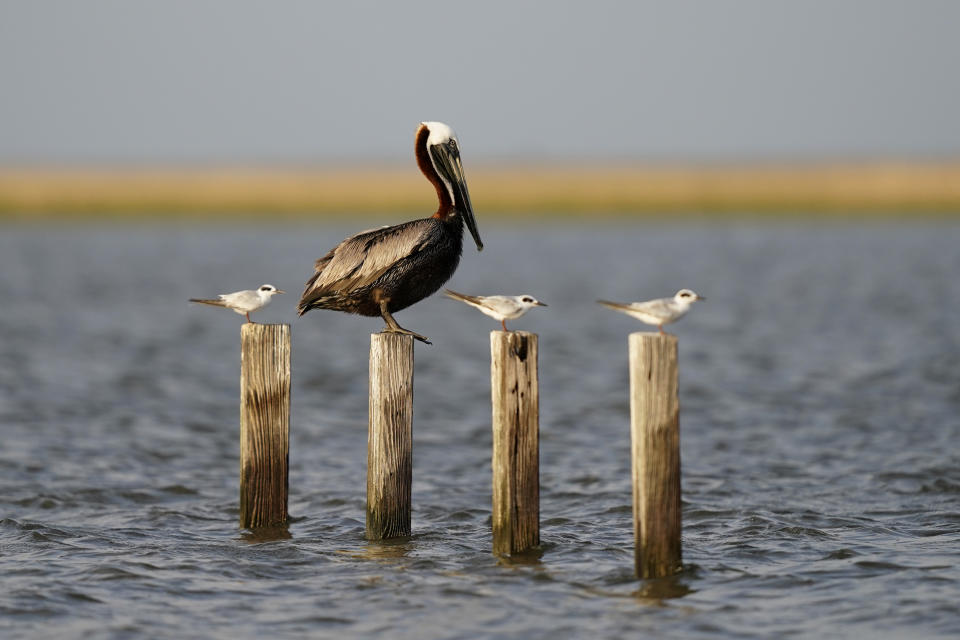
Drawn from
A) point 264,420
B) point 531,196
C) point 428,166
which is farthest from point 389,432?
point 531,196

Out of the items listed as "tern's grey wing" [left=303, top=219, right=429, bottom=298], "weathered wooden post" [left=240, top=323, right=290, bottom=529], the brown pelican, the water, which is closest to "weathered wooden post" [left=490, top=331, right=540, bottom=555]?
the water

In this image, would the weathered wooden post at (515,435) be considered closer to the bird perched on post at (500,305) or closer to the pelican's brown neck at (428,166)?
the bird perched on post at (500,305)

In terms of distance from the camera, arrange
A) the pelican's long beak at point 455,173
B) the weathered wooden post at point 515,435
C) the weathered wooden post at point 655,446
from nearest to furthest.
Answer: the weathered wooden post at point 655,446 < the weathered wooden post at point 515,435 < the pelican's long beak at point 455,173

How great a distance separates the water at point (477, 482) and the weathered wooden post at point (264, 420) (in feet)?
0.93

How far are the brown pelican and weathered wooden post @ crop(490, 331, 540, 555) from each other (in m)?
0.89

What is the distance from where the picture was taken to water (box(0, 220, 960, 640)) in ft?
22.9

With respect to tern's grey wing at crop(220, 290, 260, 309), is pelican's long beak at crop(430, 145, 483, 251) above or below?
above

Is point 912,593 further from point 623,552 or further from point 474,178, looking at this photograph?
point 474,178

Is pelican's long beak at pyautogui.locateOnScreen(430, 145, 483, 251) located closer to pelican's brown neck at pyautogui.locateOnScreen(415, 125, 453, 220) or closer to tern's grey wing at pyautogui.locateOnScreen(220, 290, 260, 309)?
pelican's brown neck at pyautogui.locateOnScreen(415, 125, 453, 220)

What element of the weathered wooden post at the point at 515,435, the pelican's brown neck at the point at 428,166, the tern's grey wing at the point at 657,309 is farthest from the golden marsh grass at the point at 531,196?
the tern's grey wing at the point at 657,309

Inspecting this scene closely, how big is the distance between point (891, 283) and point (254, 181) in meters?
51.5

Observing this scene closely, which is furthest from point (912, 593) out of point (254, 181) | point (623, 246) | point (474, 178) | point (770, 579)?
point (474, 178)

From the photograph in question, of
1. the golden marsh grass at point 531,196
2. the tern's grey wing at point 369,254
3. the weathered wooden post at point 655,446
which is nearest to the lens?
the weathered wooden post at point 655,446

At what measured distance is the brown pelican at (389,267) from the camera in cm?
820
